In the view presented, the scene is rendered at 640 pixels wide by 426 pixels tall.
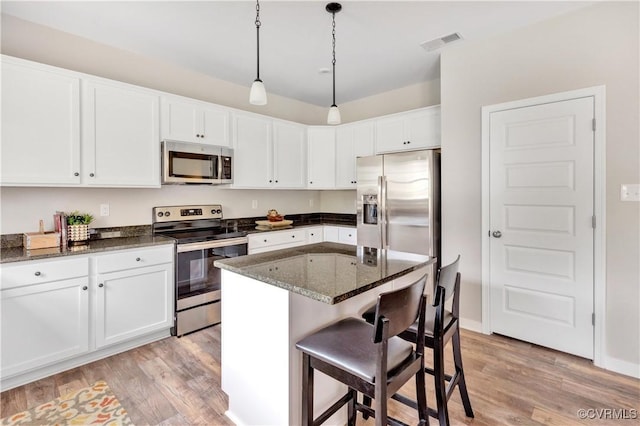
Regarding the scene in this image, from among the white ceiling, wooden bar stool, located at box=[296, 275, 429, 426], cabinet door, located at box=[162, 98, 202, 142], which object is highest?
the white ceiling

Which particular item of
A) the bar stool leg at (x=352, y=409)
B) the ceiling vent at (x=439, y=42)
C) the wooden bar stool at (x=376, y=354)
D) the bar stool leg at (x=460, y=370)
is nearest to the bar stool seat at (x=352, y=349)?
the wooden bar stool at (x=376, y=354)

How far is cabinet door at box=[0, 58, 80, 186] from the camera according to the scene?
2.27 m

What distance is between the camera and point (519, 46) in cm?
272

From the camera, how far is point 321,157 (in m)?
4.46

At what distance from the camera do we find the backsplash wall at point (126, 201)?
8.35ft

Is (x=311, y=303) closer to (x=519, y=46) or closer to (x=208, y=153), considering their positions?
(x=208, y=153)

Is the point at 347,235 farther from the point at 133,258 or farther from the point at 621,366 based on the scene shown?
the point at 621,366

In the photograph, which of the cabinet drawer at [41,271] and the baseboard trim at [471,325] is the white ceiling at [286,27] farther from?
the baseboard trim at [471,325]

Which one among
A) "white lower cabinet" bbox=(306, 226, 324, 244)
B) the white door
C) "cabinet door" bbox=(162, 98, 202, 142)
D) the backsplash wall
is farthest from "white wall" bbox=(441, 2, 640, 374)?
"cabinet door" bbox=(162, 98, 202, 142)

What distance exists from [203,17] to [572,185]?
3203mm

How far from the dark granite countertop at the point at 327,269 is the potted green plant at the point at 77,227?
1.68m

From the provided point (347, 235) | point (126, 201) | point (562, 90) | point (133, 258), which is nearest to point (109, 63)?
point (126, 201)

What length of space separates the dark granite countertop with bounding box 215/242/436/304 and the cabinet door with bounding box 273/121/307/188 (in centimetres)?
211

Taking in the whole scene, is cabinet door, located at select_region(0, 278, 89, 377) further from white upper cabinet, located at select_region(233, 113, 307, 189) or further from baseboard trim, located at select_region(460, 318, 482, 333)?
baseboard trim, located at select_region(460, 318, 482, 333)
